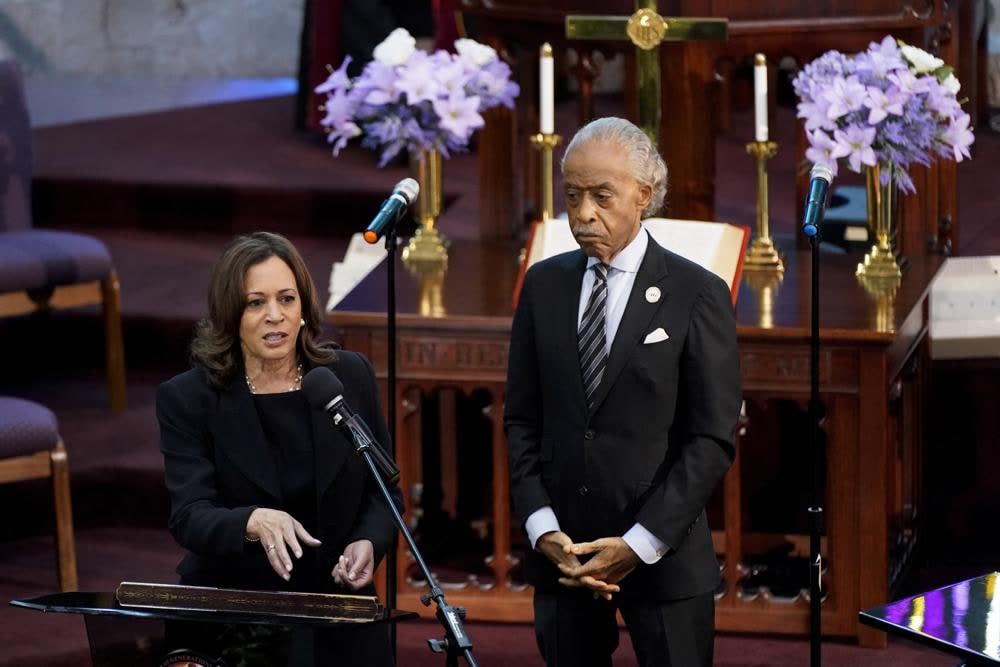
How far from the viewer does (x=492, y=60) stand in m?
5.47

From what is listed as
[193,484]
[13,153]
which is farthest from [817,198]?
[13,153]

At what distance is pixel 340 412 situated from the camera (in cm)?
301

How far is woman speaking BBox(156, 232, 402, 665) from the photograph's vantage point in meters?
3.49

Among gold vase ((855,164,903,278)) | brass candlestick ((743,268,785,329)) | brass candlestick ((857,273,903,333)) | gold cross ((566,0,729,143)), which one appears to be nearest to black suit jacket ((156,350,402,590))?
brass candlestick ((743,268,785,329))

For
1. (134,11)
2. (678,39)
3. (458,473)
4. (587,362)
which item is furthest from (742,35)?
(134,11)

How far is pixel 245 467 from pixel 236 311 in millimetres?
292

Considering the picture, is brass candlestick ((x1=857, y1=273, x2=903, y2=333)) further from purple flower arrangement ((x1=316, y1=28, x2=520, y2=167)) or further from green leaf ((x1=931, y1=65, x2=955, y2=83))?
purple flower arrangement ((x1=316, y1=28, x2=520, y2=167))

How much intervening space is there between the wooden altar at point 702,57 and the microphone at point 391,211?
1.93 m

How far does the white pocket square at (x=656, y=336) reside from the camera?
3465 mm

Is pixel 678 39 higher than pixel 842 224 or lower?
higher

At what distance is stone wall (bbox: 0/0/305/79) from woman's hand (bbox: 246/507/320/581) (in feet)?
21.3

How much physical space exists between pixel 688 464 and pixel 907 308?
1.66 meters

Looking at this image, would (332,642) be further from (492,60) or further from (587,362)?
(492,60)

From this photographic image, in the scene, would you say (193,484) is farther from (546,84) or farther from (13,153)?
(13,153)
